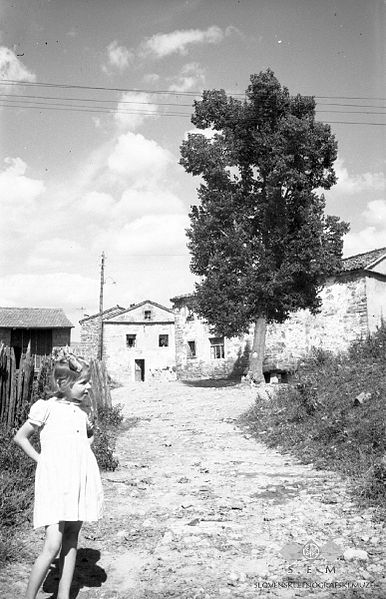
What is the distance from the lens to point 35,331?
31.3 metres

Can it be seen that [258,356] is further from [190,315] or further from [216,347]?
[190,315]

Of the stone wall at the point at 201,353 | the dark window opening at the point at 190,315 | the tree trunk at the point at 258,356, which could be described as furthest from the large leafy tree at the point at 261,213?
the dark window opening at the point at 190,315

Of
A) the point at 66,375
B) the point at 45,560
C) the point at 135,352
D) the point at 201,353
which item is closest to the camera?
the point at 45,560

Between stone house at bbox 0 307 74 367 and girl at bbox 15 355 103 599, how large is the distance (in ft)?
95.0

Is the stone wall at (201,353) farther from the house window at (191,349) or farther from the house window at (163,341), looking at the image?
the house window at (163,341)

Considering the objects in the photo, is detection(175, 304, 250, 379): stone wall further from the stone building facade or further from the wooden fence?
the wooden fence

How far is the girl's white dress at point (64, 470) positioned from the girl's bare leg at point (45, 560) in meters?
0.06

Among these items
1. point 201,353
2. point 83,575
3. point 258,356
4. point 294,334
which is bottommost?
point 83,575

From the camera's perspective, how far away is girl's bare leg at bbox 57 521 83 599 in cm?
261

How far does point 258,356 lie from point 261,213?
5.88 meters

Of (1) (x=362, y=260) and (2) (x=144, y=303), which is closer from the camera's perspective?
(1) (x=362, y=260)

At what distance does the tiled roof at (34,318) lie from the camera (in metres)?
30.6

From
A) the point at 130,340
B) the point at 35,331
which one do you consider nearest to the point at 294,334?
the point at 130,340

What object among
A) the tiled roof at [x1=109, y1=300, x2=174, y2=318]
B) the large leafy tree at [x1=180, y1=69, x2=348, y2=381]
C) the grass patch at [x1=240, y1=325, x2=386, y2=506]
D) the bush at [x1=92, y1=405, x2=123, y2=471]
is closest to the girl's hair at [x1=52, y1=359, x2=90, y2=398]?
the grass patch at [x1=240, y1=325, x2=386, y2=506]
